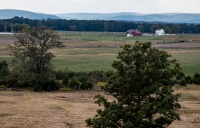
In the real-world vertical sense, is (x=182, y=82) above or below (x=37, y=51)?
below

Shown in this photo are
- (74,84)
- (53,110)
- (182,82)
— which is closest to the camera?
(53,110)

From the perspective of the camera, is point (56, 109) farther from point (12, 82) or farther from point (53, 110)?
point (12, 82)

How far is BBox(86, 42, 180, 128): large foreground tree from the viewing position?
55.0 feet

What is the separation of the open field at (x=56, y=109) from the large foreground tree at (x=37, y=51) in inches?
165

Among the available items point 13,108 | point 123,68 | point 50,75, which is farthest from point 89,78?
point 123,68

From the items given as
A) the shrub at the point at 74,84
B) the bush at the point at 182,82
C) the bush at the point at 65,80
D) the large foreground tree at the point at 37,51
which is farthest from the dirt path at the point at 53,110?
the large foreground tree at the point at 37,51

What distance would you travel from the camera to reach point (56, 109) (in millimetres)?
33688

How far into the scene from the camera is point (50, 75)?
46656 mm

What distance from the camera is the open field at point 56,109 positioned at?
27594 millimetres

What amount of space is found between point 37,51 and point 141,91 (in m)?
32.4

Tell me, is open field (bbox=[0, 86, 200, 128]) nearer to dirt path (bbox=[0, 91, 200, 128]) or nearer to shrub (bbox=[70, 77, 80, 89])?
dirt path (bbox=[0, 91, 200, 128])

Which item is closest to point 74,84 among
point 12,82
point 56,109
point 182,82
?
point 12,82

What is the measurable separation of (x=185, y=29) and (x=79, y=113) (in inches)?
6043

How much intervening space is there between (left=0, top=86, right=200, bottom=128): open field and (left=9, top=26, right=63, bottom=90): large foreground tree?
4186 millimetres
